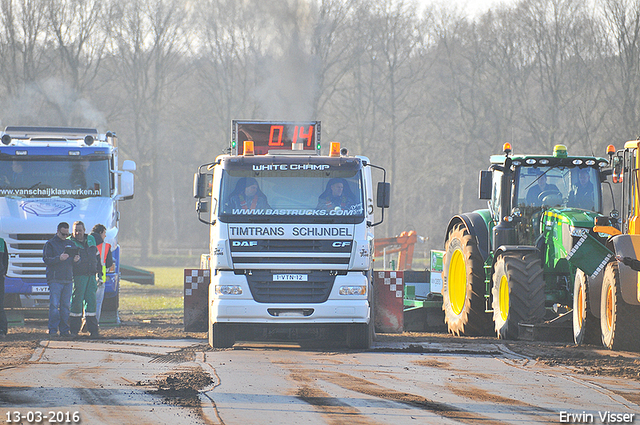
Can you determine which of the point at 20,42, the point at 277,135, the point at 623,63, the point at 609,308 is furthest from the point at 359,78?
the point at 609,308

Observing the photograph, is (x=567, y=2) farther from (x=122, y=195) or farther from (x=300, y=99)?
(x=122, y=195)

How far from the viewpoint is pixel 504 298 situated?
13492 millimetres

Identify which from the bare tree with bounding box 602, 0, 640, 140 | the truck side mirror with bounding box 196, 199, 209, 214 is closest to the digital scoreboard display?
the truck side mirror with bounding box 196, 199, 209, 214

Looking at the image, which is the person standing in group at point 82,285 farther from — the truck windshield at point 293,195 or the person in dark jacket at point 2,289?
the truck windshield at point 293,195

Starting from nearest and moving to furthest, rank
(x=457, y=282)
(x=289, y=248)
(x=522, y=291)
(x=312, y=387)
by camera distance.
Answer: (x=312, y=387) → (x=289, y=248) → (x=522, y=291) → (x=457, y=282)

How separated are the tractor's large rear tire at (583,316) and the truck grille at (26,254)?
963cm

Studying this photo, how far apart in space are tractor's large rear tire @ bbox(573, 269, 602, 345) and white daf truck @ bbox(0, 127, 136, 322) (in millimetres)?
8553

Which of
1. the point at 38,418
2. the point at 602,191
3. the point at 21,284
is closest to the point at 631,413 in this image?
the point at 38,418

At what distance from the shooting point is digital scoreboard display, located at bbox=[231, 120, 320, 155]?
562 inches

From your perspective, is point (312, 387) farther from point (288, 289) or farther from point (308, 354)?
point (288, 289)

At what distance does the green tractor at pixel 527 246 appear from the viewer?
12.8 m

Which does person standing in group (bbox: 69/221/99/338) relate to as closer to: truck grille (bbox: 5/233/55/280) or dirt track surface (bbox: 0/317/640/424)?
dirt track surface (bbox: 0/317/640/424)

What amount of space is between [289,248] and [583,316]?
4.18 meters

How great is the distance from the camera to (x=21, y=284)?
55.6ft
